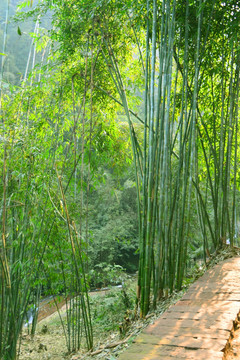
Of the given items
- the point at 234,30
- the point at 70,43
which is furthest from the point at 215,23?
the point at 70,43

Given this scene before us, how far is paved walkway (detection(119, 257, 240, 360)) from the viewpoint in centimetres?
124

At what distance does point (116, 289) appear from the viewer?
5727 mm

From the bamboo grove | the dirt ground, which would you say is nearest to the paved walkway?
the dirt ground

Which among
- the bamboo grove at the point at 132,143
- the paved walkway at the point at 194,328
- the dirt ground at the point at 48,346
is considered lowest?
the dirt ground at the point at 48,346

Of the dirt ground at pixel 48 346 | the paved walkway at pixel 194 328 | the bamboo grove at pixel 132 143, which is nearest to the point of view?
the paved walkway at pixel 194 328

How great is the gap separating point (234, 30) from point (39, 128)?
7.06 ft

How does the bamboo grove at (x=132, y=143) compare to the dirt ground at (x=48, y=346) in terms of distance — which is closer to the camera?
the bamboo grove at (x=132, y=143)

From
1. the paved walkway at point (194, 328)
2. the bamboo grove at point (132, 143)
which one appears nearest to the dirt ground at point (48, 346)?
the paved walkway at point (194, 328)

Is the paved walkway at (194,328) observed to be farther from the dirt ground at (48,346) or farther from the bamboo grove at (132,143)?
the bamboo grove at (132,143)

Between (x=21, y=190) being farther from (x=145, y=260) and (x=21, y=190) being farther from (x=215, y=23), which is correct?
(x=215, y=23)

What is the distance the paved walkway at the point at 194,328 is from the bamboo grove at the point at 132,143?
0.94ft

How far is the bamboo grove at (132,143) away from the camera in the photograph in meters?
2.12

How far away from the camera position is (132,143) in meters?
2.47

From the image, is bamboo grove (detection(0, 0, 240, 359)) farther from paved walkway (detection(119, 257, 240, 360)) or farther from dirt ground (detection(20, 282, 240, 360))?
dirt ground (detection(20, 282, 240, 360))
